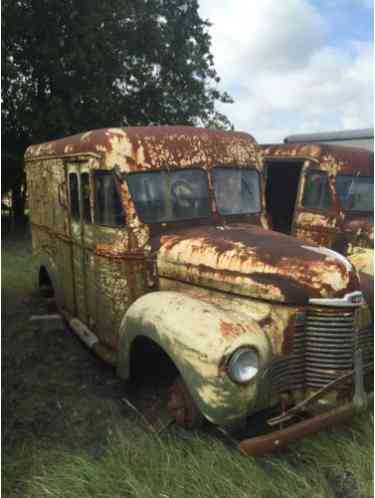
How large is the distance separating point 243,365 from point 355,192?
5.27 meters

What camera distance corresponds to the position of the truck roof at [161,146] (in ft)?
12.9

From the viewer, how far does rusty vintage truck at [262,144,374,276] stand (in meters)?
6.92

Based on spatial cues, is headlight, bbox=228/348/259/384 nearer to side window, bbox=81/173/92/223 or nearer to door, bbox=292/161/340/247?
side window, bbox=81/173/92/223

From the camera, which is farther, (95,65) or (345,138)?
(95,65)

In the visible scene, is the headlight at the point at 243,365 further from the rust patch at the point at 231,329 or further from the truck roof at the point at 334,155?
the truck roof at the point at 334,155

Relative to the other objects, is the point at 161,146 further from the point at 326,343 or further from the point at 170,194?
the point at 326,343

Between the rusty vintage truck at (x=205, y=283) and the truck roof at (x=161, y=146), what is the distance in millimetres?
12

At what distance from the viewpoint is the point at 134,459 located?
309 centimetres

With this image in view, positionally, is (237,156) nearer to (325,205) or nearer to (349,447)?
(349,447)

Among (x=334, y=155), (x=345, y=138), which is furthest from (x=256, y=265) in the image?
(x=345, y=138)

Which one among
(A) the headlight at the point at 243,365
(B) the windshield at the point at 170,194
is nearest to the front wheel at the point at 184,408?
(A) the headlight at the point at 243,365

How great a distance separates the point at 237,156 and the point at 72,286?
7.40 feet

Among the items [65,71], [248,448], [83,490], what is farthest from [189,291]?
[65,71]

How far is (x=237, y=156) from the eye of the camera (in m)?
4.38
